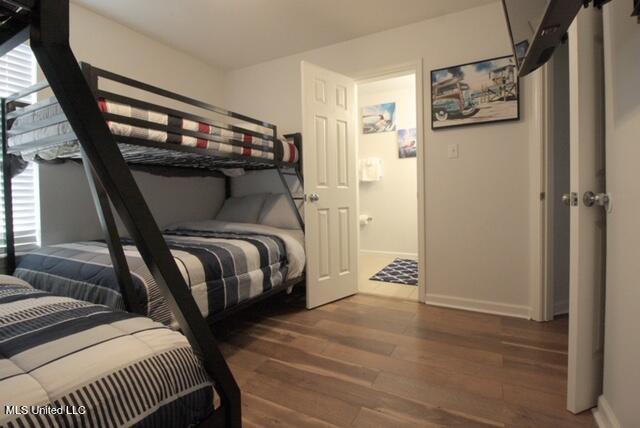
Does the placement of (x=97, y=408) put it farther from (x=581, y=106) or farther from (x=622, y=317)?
(x=581, y=106)

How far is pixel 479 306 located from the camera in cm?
233

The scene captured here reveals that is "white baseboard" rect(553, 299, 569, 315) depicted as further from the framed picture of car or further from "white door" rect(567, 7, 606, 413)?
the framed picture of car

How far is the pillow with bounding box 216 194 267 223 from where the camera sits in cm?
302

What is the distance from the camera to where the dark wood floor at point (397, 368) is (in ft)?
4.00

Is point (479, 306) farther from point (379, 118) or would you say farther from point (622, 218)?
point (379, 118)

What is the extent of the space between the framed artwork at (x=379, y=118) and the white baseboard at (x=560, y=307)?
2.81 meters

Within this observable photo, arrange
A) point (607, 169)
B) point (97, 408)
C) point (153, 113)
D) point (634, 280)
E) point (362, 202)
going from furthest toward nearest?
point (362, 202) < point (153, 113) < point (607, 169) < point (634, 280) < point (97, 408)

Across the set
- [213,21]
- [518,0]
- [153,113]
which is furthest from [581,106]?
[213,21]

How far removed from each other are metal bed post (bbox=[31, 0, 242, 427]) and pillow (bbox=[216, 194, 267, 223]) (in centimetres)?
231

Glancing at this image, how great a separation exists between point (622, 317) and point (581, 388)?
0.39 m

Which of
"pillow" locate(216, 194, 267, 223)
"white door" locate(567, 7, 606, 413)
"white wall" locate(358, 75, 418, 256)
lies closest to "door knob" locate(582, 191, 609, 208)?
"white door" locate(567, 7, 606, 413)

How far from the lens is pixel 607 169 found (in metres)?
1.09

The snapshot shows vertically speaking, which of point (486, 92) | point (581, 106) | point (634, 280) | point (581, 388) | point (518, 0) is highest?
point (486, 92)

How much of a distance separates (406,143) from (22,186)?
3.87 metres
